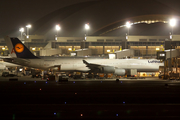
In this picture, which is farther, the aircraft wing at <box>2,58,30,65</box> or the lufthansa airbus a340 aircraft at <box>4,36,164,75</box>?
Result: the lufthansa airbus a340 aircraft at <box>4,36,164,75</box>

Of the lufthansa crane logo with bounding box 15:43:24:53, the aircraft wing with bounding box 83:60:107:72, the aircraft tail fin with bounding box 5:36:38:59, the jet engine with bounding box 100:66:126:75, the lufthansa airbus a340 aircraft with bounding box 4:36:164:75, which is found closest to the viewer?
the jet engine with bounding box 100:66:126:75

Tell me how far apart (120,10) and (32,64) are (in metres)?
71.5

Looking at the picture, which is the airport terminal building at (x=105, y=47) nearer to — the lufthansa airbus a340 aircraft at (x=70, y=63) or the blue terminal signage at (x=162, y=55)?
the lufthansa airbus a340 aircraft at (x=70, y=63)

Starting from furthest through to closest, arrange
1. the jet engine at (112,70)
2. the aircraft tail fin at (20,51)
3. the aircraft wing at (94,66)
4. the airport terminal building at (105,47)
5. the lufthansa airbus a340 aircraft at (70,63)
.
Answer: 1. the airport terminal building at (105,47)
2. the aircraft tail fin at (20,51)
3. the lufthansa airbus a340 aircraft at (70,63)
4. the aircraft wing at (94,66)
5. the jet engine at (112,70)

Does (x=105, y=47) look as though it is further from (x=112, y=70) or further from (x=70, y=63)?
(x=112, y=70)

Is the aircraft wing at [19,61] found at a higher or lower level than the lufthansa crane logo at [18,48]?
lower

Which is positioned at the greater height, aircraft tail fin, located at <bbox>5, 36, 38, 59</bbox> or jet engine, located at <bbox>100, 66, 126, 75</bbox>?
aircraft tail fin, located at <bbox>5, 36, 38, 59</bbox>

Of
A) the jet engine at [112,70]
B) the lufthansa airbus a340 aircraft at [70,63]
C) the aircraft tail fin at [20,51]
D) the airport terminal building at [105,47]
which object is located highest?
the airport terminal building at [105,47]

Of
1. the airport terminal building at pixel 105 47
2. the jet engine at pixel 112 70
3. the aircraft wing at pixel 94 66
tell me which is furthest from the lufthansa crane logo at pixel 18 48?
the airport terminal building at pixel 105 47

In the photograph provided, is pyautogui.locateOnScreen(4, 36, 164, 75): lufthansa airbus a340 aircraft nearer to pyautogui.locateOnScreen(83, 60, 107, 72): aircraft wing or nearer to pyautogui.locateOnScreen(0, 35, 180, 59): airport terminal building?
pyautogui.locateOnScreen(83, 60, 107, 72): aircraft wing

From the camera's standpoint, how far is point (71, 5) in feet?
417

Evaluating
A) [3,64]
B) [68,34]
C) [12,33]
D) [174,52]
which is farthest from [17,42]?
[12,33]

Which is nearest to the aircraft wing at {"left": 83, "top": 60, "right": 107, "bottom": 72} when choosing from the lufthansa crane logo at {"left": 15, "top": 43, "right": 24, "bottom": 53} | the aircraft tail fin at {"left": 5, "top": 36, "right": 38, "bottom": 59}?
the aircraft tail fin at {"left": 5, "top": 36, "right": 38, "bottom": 59}

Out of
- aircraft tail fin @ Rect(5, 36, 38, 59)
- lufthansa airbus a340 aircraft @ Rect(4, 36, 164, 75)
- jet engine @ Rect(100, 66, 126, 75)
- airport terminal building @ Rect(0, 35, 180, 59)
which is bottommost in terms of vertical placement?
jet engine @ Rect(100, 66, 126, 75)
